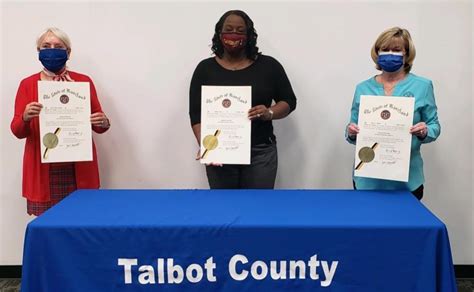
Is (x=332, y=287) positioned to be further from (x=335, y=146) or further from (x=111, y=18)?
(x=111, y=18)

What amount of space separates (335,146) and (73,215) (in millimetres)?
1693

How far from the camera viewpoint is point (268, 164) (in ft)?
7.34

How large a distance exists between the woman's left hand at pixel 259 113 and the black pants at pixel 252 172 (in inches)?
7.0

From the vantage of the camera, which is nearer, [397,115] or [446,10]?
[397,115]

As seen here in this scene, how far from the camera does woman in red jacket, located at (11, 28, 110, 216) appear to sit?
6.95ft

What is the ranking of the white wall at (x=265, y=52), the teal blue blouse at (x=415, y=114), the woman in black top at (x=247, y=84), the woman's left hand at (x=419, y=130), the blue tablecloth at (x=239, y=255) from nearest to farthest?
the blue tablecloth at (x=239, y=255) < the woman's left hand at (x=419, y=130) < the teal blue blouse at (x=415, y=114) < the woman in black top at (x=247, y=84) < the white wall at (x=265, y=52)

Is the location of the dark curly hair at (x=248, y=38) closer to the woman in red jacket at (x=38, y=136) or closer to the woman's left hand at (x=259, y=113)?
the woman's left hand at (x=259, y=113)

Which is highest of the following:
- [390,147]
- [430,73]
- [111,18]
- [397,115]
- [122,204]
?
[111,18]

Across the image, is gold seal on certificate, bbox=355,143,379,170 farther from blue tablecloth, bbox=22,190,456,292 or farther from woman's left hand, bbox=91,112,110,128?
woman's left hand, bbox=91,112,110,128

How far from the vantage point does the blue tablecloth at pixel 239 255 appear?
1493mm

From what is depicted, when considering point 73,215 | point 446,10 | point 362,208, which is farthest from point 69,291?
point 446,10

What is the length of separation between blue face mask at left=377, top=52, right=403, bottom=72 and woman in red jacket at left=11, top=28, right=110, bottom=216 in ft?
4.28

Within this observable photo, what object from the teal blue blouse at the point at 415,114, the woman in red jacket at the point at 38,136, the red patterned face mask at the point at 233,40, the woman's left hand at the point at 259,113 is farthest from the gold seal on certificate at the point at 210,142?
the teal blue blouse at the point at 415,114

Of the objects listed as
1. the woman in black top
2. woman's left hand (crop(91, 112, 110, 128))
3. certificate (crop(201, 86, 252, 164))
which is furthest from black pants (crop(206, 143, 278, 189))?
woman's left hand (crop(91, 112, 110, 128))
